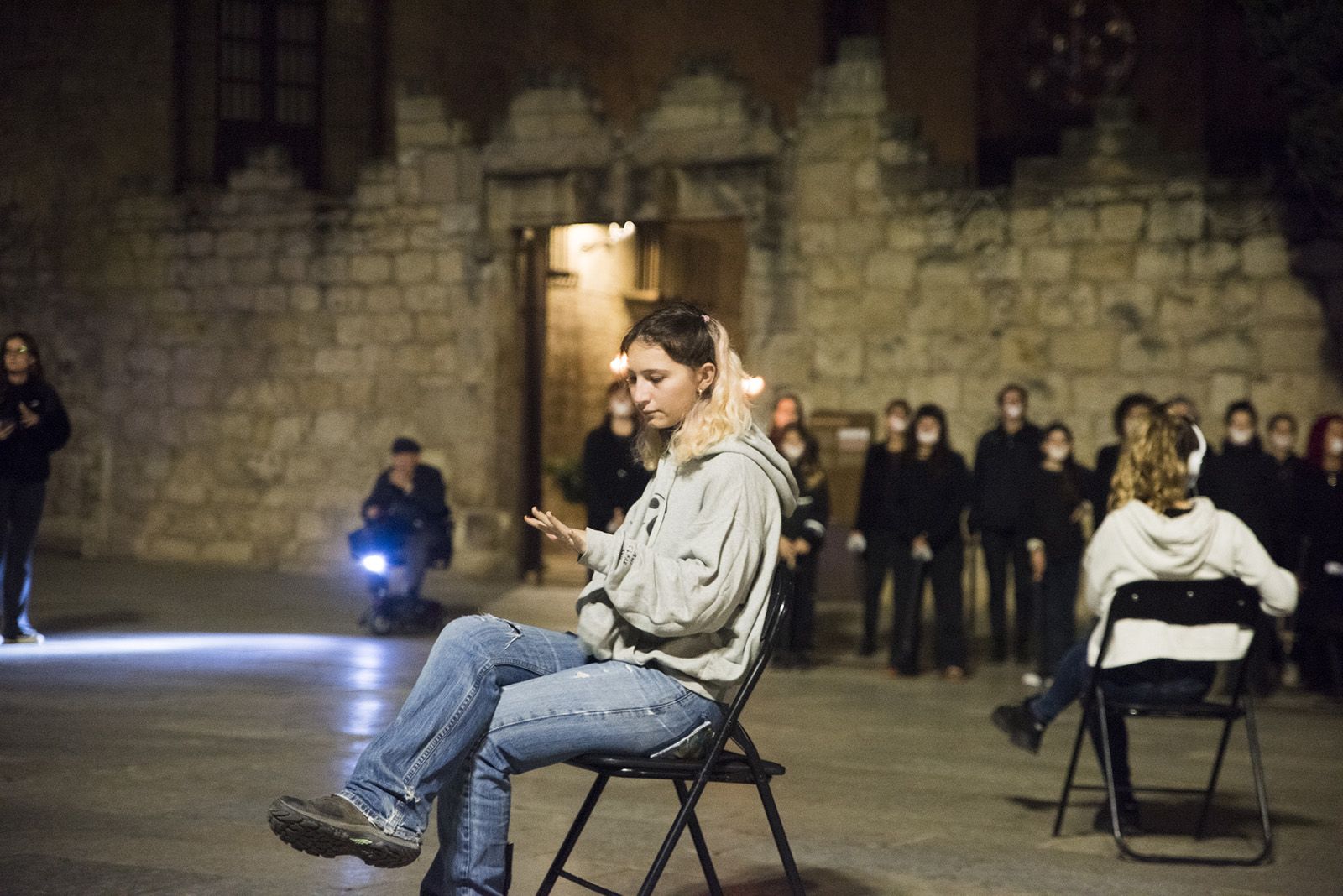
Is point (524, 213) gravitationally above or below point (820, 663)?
above

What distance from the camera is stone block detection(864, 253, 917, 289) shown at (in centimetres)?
1377

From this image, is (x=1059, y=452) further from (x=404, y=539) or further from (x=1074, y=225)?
(x=404, y=539)

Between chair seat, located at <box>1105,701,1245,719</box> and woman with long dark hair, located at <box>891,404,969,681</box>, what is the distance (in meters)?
4.68

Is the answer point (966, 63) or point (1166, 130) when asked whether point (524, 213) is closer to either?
point (966, 63)

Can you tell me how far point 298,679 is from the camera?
9.52m

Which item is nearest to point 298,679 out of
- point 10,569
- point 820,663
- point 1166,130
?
point 10,569

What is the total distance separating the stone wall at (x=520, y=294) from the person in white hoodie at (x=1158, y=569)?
22.1 feet

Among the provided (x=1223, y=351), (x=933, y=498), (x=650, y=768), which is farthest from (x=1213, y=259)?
(x=650, y=768)

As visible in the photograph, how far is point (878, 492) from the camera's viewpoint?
11078 millimetres

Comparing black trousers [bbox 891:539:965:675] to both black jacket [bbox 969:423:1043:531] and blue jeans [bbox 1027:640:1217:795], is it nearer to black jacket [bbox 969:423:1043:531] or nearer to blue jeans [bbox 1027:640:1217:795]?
black jacket [bbox 969:423:1043:531]

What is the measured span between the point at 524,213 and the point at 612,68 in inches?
291

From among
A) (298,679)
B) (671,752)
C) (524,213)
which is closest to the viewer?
(671,752)

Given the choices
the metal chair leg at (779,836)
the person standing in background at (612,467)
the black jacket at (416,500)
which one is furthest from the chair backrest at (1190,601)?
the black jacket at (416,500)

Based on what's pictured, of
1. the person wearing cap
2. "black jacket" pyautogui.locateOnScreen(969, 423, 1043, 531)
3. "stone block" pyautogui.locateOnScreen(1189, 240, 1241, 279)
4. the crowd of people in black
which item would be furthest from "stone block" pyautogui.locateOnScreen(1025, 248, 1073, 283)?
the person wearing cap
